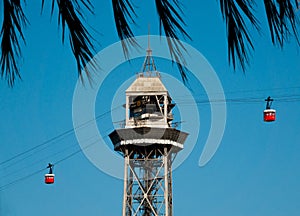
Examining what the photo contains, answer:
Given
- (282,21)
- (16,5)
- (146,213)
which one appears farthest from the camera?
(146,213)

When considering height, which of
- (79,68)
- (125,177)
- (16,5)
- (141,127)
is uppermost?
(141,127)

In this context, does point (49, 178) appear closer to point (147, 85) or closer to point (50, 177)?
point (50, 177)

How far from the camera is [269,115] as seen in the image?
161 ft

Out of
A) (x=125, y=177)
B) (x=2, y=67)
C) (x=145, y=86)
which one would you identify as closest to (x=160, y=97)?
(x=145, y=86)

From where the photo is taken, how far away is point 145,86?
225 ft

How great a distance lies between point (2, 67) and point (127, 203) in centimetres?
6403

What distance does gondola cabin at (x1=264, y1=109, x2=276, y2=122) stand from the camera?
4862cm

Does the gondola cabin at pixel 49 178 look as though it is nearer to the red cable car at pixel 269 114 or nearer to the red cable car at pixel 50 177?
the red cable car at pixel 50 177

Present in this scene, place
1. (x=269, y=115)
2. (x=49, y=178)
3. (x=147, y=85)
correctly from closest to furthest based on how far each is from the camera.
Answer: (x=269, y=115)
(x=49, y=178)
(x=147, y=85)

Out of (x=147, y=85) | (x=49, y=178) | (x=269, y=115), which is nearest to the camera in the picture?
(x=269, y=115)

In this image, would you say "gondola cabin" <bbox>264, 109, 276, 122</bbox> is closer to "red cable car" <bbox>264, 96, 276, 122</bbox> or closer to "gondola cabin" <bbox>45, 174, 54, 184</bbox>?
"red cable car" <bbox>264, 96, 276, 122</bbox>

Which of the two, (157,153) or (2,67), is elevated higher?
(157,153)

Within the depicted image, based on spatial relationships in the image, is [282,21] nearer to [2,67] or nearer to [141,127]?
[2,67]

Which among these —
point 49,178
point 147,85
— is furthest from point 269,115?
point 147,85
